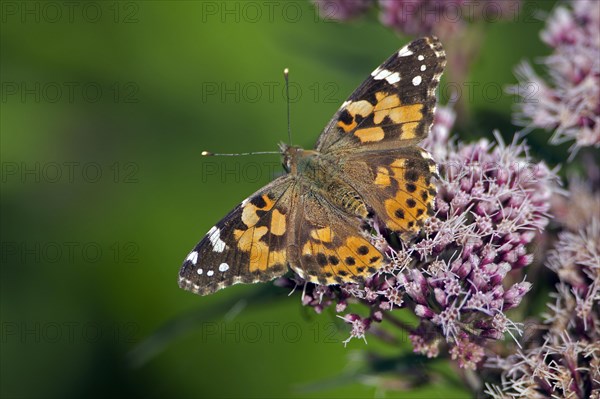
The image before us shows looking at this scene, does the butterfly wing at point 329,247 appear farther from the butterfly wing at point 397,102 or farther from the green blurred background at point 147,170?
the green blurred background at point 147,170

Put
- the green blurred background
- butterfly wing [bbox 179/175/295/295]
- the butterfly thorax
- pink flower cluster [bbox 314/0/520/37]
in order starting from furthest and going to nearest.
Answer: the green blurred background
pink flower cluster [bbox 314/0/520/37]
the butterfly thorax
butterfly wing [bbox 179/175/295/295]

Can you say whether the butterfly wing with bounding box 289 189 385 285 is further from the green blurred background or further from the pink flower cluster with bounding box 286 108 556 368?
the green blurred background

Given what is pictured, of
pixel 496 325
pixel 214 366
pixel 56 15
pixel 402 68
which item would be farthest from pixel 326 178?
pixel 56 15

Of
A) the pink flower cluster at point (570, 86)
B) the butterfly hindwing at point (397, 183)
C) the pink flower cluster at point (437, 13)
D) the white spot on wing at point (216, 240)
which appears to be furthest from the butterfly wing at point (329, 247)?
the pink flower cluster at point (437, 13)

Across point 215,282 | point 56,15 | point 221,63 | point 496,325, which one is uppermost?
point 56,15

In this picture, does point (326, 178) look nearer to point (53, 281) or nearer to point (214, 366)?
point (214, 366)

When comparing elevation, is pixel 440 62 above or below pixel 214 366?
above

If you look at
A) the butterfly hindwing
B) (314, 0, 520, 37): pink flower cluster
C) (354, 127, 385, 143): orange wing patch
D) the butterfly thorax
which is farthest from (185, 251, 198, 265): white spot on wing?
(314, 0, 520, 37): pink flower cluster
